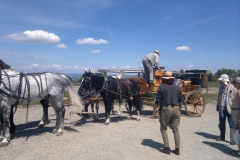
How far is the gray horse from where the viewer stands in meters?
5.47

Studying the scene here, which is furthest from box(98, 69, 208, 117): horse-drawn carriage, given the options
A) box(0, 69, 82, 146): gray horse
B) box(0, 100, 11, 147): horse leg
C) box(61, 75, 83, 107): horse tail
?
box(0, 100, 11, 147): horse leg

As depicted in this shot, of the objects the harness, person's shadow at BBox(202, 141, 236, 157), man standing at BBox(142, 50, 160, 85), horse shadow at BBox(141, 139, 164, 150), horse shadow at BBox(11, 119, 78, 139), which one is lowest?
person's shadow at BBox(202, 141, 236, 157)

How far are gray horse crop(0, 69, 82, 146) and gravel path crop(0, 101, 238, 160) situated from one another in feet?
1.93

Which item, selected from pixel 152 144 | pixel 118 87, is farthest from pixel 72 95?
pixel 152 144

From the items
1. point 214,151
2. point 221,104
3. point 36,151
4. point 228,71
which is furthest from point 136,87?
point 228,71

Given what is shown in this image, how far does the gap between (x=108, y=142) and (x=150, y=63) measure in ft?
14.6

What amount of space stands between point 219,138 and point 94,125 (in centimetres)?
433

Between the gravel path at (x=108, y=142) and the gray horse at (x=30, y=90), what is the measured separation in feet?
1.93

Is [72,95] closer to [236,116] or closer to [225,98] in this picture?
[225,98]

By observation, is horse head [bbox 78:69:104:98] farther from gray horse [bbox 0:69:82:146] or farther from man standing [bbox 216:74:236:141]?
man standing [bbox 216:74:236:141]

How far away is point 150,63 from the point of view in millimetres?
8938

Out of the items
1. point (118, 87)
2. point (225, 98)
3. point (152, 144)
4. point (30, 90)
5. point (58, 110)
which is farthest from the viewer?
point (118, 87)

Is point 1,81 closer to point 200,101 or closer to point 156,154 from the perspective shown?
point 156,154

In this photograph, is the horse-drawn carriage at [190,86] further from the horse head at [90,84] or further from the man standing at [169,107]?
the man standing at [169,107]
